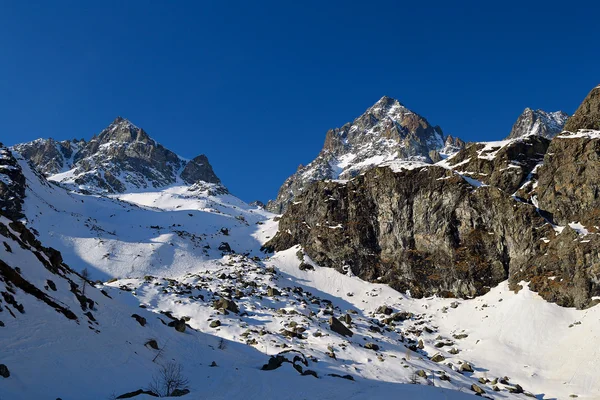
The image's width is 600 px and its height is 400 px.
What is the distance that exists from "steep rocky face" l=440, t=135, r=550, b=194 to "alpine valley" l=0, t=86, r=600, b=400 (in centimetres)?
32

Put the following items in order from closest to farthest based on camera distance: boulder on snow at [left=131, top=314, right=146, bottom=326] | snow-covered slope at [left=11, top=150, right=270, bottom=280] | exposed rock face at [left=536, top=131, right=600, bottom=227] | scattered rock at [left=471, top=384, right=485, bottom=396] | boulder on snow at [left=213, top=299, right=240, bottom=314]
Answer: boulder on snow at [left=131, top=314, right=146, bottom=326] → scattered rock at [left=471, top=384, right=485, bottom=396] → boulder on snow at [left=213, top=299, right=240, bottom=314] → exposed rock face at [left=536, top=131, right=600, bottom=227] → snow-covered slope at [left=11, top=150, right=270, bottom=280]

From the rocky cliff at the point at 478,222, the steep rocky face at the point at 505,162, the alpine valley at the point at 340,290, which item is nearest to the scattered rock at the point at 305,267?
the alpine valley at the point at 340,290

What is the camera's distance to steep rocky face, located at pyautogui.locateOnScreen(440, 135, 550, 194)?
56688mm

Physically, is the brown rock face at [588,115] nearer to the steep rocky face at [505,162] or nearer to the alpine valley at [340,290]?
the alpine valley at [340,290]

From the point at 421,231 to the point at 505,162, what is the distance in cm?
1717

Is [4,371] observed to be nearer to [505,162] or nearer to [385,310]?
[385,310]

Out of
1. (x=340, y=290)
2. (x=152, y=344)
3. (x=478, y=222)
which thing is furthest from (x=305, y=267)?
(x=152, y=344)

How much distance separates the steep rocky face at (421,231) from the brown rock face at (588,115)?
55.5 feet

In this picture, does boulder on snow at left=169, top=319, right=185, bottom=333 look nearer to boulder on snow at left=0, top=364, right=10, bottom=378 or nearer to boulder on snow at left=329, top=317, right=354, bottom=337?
boulder on snow at left=0, top=364, right=10, bottom=378

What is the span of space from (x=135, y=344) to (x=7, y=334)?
6124mm

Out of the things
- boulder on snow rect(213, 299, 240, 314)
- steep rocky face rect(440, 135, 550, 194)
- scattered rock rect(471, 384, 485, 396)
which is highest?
steep rocky face rect(440, 135, 550, 194)

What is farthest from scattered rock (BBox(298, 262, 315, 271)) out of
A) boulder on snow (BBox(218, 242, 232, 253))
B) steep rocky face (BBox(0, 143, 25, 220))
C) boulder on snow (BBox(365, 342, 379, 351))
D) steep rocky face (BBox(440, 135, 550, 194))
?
steep rocky face (BBox(0, 143, 25, 220))

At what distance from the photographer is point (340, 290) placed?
185 ft

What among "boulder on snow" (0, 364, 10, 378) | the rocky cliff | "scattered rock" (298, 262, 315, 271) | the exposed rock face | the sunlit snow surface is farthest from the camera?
"scattered rock" (298, 262, 315, 271)
